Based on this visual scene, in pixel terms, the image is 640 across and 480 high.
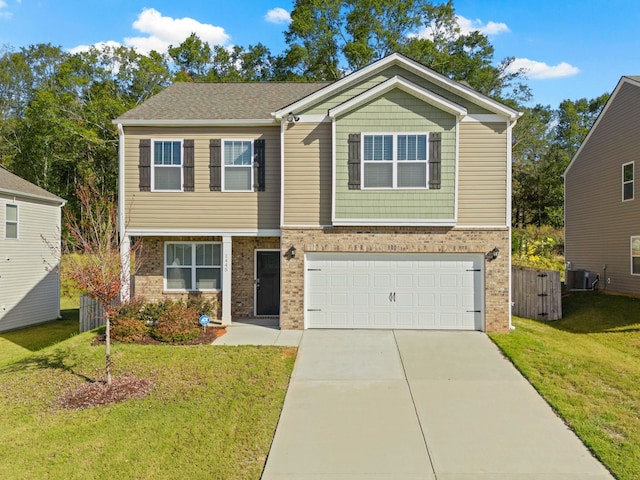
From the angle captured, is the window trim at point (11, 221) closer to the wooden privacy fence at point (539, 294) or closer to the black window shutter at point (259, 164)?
the black window shutter at point (259, 164)

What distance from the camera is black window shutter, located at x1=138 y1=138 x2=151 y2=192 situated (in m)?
10.9

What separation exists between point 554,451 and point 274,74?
102ft

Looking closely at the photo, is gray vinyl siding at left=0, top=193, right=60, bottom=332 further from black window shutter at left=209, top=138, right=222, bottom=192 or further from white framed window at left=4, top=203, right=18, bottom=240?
black window shutter at left=209, top=138, right=222, bottom=192

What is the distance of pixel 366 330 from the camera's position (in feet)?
33.7

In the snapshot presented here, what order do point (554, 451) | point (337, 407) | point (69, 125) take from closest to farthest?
point (554, 451) < point (337, 407) < point (69, 125)

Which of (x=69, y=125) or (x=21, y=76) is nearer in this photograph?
(x=69, y=125)

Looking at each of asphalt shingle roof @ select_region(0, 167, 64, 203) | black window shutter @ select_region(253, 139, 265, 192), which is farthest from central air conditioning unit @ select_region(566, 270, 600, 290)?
asphalt shingle roof @ select_region(0, 167, 64, 203)

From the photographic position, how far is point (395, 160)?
32.5 ft

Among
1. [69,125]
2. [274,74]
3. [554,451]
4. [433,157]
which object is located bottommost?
[554,451]

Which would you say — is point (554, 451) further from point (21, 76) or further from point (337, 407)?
point (21, 76)

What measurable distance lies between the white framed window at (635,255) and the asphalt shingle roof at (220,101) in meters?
12.7

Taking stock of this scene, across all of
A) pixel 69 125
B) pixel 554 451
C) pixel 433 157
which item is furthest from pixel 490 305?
pixel 69 125

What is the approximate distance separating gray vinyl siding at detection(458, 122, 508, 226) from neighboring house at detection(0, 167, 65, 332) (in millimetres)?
14042

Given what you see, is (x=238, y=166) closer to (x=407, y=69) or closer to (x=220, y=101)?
(x=220, y=101)
